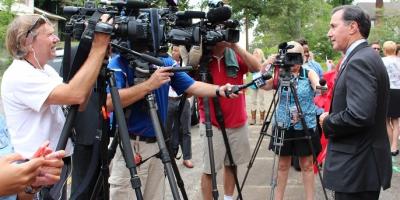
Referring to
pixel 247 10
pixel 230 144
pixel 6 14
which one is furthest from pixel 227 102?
pixel 247 10

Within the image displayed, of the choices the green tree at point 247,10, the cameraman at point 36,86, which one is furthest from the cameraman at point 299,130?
the green tree at point 247,10

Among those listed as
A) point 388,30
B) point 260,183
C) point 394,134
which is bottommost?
point 260,183

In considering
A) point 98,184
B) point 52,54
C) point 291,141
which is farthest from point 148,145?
point 291,141

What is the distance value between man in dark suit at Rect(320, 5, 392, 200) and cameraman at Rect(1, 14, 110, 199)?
5.52 feet

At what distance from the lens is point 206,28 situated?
11.2ft

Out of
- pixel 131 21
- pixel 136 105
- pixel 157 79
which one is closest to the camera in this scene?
pixel 131 21

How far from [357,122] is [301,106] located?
179 cm

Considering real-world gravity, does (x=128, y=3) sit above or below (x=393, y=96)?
above

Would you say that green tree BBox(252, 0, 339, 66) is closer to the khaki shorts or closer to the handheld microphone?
the handheld microphone

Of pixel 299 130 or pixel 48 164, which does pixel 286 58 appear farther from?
pixel 48 164

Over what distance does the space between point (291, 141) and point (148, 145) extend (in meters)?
1.98

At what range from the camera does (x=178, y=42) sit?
9.80 feet

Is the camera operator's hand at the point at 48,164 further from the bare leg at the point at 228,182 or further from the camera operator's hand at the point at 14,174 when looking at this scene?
the bare leg at the point at 228,182

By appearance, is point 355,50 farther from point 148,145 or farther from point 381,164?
point 148,145
